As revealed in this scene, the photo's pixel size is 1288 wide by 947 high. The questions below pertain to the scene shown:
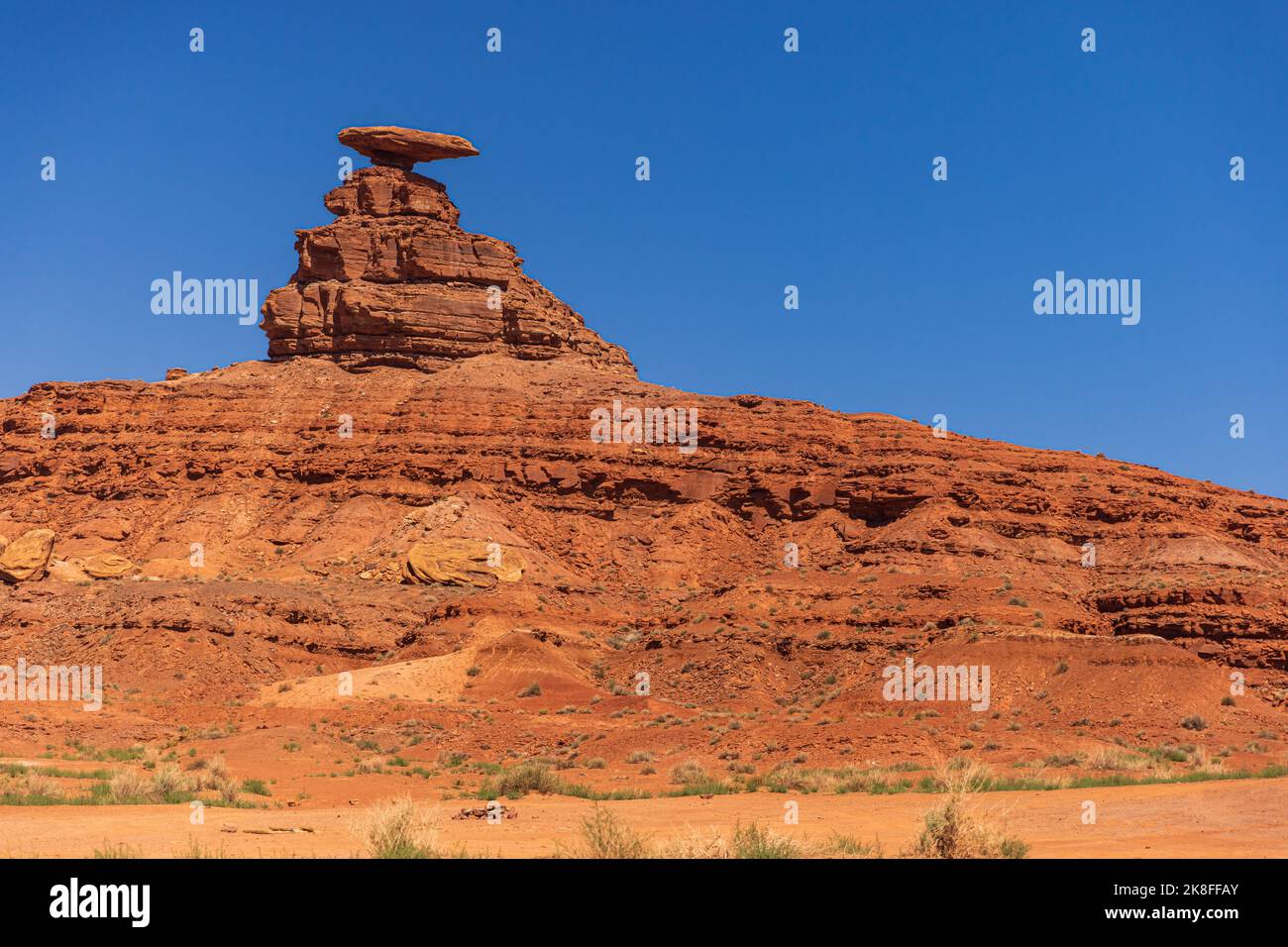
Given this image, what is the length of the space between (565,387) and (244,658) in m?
28.8

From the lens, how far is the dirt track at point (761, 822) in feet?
41.8

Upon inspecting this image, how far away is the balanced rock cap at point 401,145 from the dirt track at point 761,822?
204ft

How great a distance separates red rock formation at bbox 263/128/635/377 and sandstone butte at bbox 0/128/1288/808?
18 centimetres

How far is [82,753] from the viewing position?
2831 centimetres

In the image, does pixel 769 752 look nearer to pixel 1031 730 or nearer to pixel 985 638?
pixel 1031 730

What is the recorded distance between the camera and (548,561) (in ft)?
174
